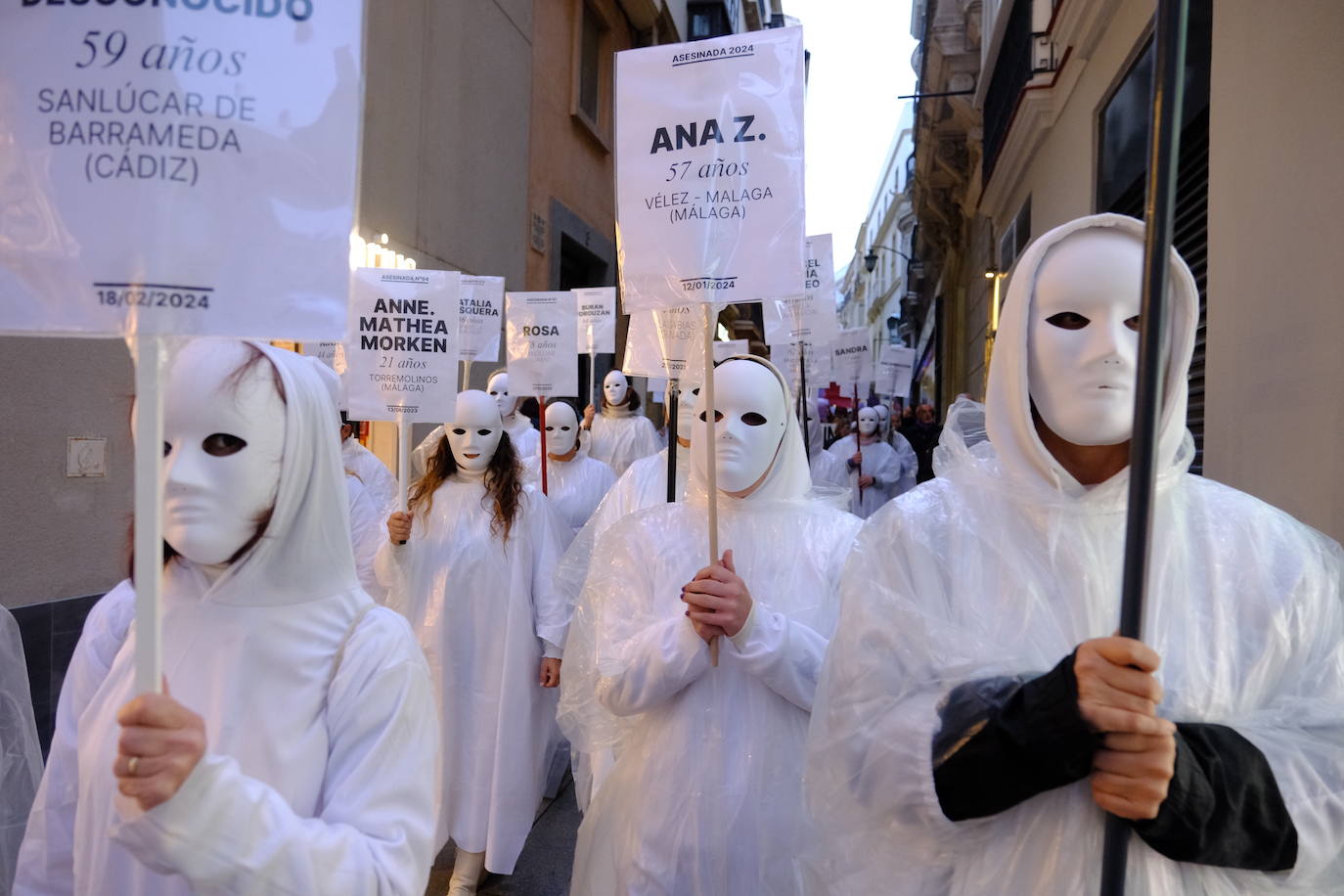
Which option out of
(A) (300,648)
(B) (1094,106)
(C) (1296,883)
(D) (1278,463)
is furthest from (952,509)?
(B) (1094,106)

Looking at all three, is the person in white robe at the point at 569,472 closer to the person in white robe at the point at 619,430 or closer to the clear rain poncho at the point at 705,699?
the person in white robe at the point at 619,430

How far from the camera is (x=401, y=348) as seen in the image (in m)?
4.45

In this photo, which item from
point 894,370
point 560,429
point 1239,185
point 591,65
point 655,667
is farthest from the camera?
point 591,65

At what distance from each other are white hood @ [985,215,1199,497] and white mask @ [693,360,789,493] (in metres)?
1.14

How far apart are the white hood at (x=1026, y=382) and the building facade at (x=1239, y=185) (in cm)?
23

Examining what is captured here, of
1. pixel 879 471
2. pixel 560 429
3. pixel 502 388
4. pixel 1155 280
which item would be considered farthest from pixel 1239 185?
pixel 879 471

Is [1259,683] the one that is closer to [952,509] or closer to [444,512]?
[952,509]

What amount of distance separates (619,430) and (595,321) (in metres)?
1.63

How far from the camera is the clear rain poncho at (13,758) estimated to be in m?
2.38

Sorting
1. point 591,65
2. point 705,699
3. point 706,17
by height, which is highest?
point 706,17

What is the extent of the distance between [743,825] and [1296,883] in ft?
4.35

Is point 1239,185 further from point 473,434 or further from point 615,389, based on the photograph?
point 615,389

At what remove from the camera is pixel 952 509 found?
1.81 meters

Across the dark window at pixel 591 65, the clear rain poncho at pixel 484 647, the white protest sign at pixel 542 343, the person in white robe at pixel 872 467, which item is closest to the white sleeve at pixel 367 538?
the clear rain poncho at pixel 484 647
